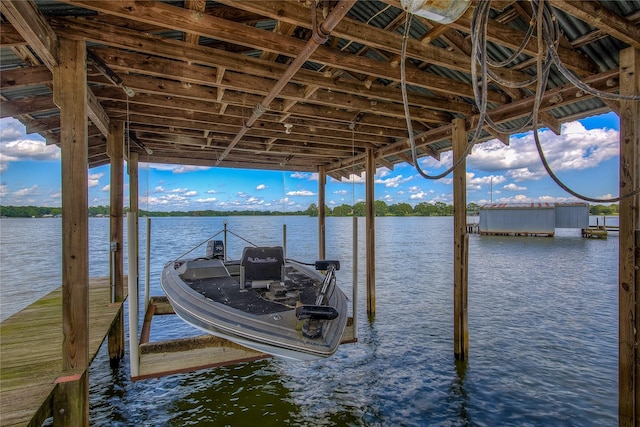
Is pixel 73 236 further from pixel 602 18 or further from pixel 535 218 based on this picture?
pixel 535 218

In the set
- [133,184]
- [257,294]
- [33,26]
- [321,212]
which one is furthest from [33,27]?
[321,212]

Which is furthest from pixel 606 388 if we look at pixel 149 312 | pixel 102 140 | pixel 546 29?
pixel 102 140

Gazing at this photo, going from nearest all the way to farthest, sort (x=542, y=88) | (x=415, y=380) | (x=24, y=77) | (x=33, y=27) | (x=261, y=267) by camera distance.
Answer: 1. (x=542, y=88)
2. (x=33, y=27)
3. (x=24, y=77)
4. (x=261, y=267)
5. (x=415, y=380)

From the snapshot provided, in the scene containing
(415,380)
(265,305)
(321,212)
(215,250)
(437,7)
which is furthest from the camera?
(321,212)

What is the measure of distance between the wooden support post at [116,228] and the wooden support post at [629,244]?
578cm

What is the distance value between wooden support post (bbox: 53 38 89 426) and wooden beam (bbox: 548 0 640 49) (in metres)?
3.50

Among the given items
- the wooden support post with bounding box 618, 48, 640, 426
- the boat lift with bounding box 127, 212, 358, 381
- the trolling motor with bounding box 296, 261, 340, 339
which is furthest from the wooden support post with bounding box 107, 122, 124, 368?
the wooden support post with bounding box 618, 48, 640, 426

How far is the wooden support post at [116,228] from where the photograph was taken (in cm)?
452

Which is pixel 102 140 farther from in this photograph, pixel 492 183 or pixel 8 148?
pixel 492 183

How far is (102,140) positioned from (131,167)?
27.7 inches

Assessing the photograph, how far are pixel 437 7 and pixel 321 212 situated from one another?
7291 millimetres

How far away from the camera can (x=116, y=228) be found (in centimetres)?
468

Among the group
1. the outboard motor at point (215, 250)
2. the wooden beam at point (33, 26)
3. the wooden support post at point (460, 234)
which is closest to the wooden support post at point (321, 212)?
the outboard motor at point (215, 250)

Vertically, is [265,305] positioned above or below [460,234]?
below
